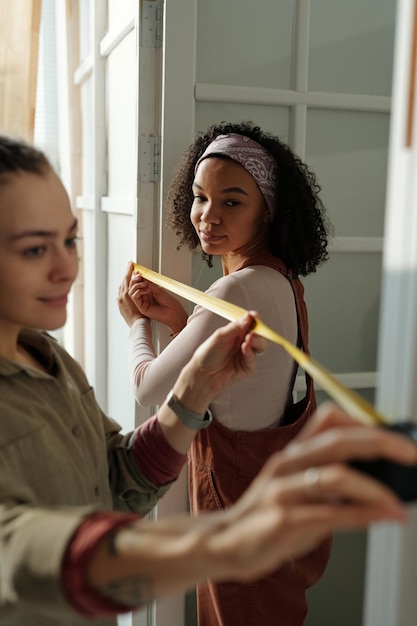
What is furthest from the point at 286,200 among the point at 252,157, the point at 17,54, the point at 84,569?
the point at 17,54

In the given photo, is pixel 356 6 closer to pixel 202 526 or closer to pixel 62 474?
pixel 62 474

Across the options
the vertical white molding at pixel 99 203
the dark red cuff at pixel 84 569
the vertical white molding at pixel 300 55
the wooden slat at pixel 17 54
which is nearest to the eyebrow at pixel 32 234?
the dark red cuff at pixel 84 569

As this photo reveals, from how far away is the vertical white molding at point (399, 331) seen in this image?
0.68 meters

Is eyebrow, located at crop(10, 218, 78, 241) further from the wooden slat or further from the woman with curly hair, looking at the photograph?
the wooden slat

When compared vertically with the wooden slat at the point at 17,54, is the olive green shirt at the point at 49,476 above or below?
below

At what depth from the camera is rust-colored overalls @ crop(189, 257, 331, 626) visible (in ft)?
4.76

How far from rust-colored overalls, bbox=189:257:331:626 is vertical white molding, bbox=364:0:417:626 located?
2.30 ft

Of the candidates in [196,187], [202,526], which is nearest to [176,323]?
[196,187]

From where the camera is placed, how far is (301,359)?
2.39 ft

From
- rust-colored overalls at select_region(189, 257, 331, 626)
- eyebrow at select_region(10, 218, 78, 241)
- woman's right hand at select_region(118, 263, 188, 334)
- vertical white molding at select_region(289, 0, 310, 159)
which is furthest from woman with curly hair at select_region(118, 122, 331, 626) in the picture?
eyebrow at select_region(10, 218, 78, 241)

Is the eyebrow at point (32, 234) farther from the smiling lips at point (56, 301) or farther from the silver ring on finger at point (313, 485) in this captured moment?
the silver ring on finger at point (313, 485)

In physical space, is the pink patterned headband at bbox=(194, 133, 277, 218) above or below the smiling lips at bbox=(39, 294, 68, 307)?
above

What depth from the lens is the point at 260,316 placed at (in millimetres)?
1409

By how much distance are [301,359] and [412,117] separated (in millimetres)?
260
